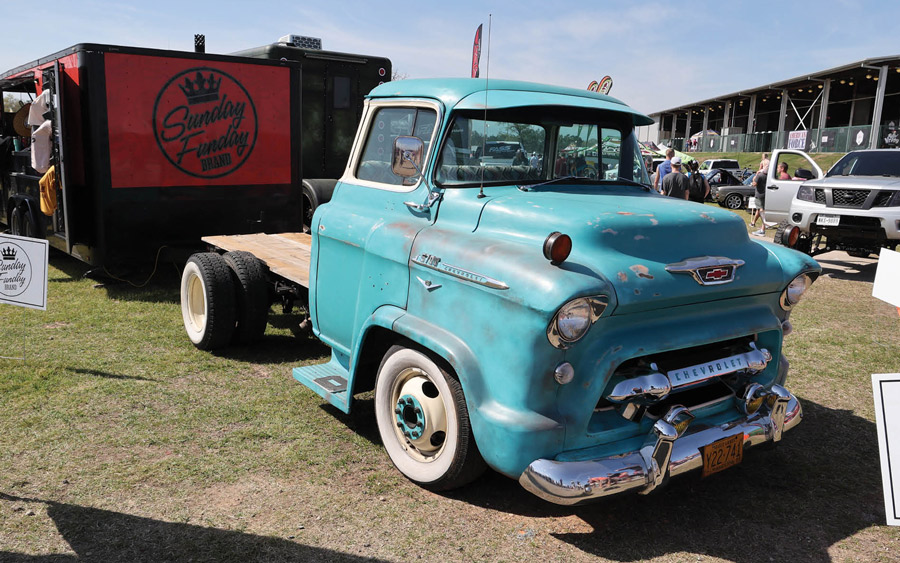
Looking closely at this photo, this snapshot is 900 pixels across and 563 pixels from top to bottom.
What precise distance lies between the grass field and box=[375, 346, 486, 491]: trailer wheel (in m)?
0.16

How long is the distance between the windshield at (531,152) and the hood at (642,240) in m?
0.29

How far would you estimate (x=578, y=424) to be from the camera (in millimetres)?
3027

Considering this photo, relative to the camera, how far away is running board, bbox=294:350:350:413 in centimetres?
410

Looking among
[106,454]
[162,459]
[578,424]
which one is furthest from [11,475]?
[578,424]

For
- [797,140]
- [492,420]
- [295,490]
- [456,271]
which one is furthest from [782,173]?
[797,140]

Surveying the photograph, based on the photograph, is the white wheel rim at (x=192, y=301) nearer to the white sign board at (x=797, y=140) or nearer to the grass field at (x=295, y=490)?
the grass field at (x=295, y=490)

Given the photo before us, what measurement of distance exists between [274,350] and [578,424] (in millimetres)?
3667

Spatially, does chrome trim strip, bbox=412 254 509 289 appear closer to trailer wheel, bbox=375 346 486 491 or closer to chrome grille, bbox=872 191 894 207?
trailer wheel, bbox=375 346 486 491

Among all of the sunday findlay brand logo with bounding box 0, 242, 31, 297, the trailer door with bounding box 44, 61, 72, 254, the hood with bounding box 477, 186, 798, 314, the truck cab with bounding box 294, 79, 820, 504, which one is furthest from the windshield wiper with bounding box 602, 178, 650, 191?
the trailer door with bounding box 44, 61, 72, 254

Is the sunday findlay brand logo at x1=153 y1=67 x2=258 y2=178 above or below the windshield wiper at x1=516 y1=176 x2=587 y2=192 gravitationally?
above

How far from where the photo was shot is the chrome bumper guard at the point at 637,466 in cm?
290

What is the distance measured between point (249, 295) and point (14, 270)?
1.73 m

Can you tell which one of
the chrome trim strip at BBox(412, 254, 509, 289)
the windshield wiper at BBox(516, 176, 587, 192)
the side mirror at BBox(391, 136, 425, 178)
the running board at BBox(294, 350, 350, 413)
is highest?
the side mirror at BBox(391, 136, 425, 178)

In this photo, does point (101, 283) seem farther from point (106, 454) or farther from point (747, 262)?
point (747, 262)
